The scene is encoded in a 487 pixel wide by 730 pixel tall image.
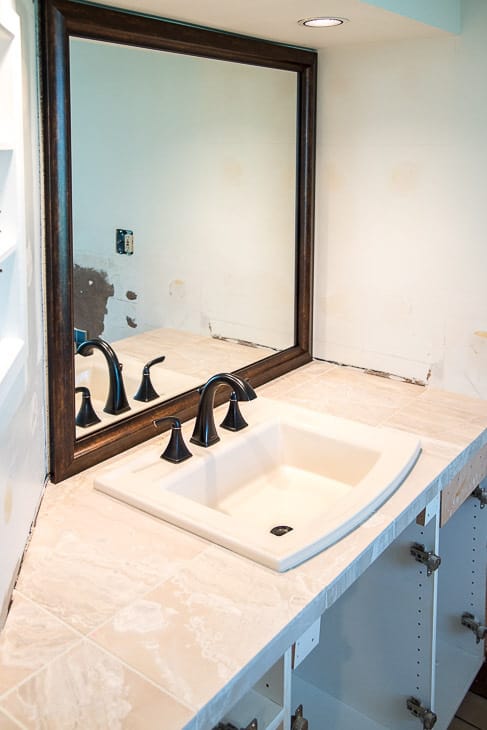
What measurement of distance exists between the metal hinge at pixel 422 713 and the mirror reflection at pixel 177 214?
1.00 m

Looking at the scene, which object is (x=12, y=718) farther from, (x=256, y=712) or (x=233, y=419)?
(x=233, y=419)

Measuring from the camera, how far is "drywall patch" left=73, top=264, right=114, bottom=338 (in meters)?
1.62

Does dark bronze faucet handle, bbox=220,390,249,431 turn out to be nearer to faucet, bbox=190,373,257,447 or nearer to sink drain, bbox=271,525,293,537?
faucet, bbox=190,373,257,447

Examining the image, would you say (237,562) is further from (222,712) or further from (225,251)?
(225,251)

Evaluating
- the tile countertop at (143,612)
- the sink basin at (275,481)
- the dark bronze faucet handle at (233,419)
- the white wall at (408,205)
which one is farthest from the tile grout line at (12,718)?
the white wall at (408,205)

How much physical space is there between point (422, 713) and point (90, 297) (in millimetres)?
1342

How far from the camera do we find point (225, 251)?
2098 millimetres

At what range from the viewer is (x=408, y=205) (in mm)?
2191

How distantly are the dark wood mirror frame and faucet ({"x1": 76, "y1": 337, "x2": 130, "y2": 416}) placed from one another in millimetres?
39

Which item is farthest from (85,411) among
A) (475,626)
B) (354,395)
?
(475,626)

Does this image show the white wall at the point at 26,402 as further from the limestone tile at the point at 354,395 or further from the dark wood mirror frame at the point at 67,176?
the limestone tile at the point at 354,395

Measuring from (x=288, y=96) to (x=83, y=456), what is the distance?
1195 millimetres

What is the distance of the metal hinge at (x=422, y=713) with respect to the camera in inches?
77.1

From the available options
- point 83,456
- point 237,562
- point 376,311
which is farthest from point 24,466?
point 376,311
